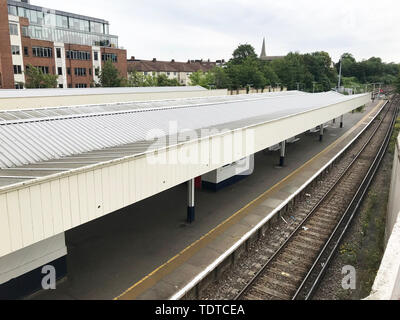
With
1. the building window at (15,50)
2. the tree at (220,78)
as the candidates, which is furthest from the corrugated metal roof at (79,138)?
the tree at (220,78)

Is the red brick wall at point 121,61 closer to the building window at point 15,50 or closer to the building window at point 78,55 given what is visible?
the building window at point 78,55

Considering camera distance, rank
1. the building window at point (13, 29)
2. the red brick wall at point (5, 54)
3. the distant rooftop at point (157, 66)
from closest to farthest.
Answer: the red brick wall at point (5, 54) → the building window at point (13, 29) → the distant rooftop at point (157, 66)

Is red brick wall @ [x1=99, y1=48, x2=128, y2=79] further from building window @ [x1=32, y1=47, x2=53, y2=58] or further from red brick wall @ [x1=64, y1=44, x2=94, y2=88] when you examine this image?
building window @ [x1=32, y1=47, x2=53, y2=58]

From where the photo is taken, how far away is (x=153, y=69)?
325 ft

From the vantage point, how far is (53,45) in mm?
57469

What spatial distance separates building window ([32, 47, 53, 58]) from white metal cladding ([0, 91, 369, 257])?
165 ft

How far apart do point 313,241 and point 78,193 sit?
35.0 feet

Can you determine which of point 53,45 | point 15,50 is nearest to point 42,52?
point 53,45

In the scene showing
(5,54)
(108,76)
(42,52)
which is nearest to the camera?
(5,54)

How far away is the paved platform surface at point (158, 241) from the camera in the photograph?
1145 cm

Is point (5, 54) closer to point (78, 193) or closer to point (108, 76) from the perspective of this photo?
point (108, 76)

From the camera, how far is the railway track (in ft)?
38.1
